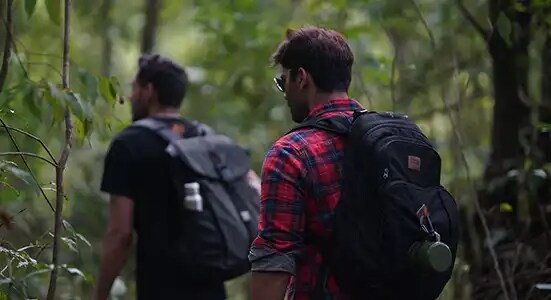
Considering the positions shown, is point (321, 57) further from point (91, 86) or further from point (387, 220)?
point (91, 86)

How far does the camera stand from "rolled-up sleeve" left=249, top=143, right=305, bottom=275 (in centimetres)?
315

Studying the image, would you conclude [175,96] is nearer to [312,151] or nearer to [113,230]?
[113,230]

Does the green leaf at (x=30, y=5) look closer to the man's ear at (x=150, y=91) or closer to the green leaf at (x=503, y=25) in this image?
the man's ear at (x=150, y=91)

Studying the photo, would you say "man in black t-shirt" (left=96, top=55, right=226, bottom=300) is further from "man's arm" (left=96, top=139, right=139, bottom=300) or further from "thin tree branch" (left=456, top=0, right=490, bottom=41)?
"thin tree branch" (left=456, top=0, right=490, bottom=41)

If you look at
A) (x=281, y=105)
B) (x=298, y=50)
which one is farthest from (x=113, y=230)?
(x=281, y=105)

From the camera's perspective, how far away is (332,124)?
3283 millimetres

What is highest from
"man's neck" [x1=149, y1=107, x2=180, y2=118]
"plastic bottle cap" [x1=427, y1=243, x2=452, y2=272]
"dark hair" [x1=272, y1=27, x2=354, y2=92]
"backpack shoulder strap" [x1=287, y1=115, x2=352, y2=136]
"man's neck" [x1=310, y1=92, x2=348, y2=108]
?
"dark hair" [x1=272, y1=27, x2=354, y2=92]

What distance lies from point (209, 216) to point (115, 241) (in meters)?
0.48

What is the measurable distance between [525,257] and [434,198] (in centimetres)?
225

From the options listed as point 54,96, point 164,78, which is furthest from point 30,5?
point 164,78

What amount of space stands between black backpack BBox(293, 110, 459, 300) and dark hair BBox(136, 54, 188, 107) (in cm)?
226

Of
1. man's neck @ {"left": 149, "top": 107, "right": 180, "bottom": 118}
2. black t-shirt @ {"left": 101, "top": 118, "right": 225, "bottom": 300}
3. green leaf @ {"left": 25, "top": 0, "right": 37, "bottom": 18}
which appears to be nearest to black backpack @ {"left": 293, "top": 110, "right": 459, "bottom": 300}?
green leaf @ {"left": 25, "top": 0, "right": 37, "bottom": 18}

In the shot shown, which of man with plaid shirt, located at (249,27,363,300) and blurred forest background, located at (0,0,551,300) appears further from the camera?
blurred forest background, located at (0,0,551,300)

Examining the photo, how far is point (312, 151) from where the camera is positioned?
3229 mm
